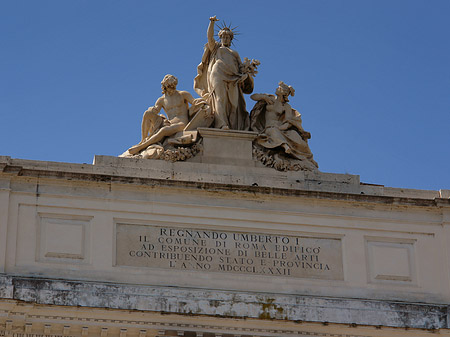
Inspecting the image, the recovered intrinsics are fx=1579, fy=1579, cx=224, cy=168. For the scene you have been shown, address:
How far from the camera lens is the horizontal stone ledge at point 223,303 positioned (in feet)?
94.8

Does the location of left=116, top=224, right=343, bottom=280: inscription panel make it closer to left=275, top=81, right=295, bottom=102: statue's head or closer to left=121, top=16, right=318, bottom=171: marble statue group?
left=121, top=16, right=318, bottom=171: marble statue group

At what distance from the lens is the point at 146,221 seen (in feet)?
99.3

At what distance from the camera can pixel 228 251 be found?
100.0 ft

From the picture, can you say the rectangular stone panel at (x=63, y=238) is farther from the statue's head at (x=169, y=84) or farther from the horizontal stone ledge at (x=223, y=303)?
the statue's head at (x=169, y=84)

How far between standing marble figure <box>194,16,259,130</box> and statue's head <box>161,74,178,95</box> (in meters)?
0.79

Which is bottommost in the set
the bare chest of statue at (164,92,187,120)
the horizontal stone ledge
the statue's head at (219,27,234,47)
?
the horizontal stone ledge

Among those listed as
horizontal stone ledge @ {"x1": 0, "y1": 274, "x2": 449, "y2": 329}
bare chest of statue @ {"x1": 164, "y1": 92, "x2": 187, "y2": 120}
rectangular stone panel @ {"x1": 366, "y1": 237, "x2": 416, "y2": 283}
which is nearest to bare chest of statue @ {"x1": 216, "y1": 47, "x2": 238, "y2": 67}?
bare chest of statue @ {"x1": 164, "y1": 92, "x2": 187, "y2": 120}

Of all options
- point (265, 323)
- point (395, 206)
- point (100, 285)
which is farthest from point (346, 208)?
point (100, 285)

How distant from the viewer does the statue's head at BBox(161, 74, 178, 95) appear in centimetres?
3183

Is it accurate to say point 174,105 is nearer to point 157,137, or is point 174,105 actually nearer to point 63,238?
point 157,137

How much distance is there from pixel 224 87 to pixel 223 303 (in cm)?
489

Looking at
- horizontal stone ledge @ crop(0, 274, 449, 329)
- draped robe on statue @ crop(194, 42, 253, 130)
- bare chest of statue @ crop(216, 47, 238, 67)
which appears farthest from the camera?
bare chest of statue @ crop(216, 47, 238, 67)

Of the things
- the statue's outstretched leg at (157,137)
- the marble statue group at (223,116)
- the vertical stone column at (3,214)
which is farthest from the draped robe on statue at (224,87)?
the vertical stone column at (3,214)

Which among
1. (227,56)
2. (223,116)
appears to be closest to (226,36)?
(227,56)
